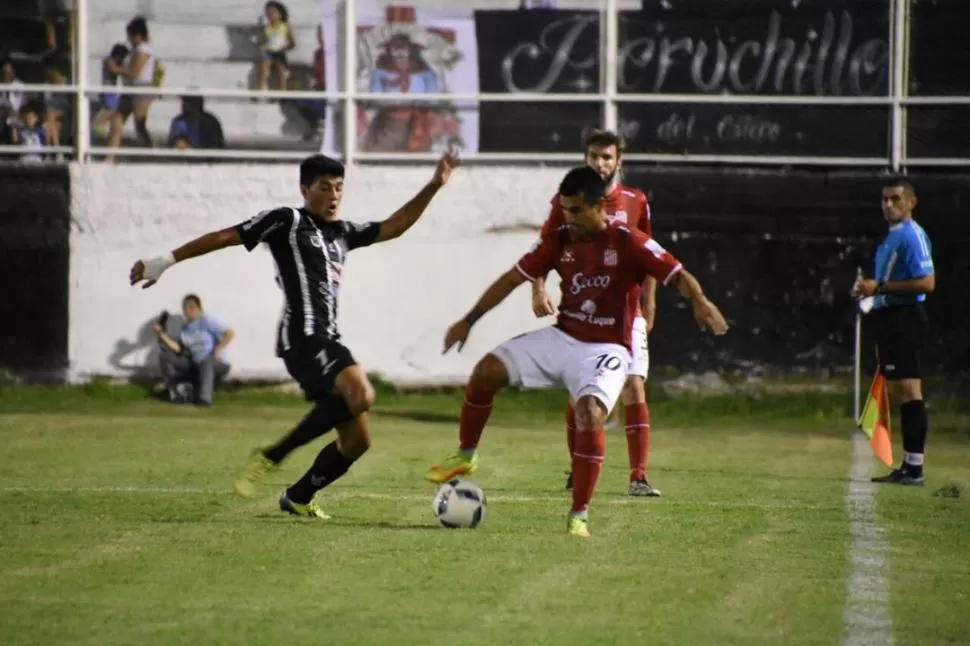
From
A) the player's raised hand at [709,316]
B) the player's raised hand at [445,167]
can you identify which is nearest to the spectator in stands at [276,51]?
the player's raised hand at [445,167]

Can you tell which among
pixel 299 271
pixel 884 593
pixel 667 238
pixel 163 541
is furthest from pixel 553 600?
pixel 667 238

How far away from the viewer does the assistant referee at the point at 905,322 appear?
42.7 ft

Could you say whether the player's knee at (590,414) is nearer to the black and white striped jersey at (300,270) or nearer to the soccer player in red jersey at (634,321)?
the black and white striped jersey at (300,270)

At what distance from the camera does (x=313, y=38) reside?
2036 centimetres

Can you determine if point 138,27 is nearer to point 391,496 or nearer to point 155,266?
point 391,496

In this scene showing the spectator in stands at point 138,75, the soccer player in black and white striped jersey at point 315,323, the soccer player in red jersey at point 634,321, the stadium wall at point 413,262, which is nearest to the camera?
the soccer player in black and white striped jersey at point 315,323

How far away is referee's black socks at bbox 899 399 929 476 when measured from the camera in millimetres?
13062

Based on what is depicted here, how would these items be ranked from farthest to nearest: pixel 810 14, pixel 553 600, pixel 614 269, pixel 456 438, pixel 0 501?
1. pixel 810 14
2. pixel 456 438
3. pixel 0 501
4. pixel 614 269
5. pixel 553 600

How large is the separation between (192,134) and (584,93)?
435cm

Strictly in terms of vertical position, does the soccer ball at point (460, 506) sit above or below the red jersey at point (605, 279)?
below

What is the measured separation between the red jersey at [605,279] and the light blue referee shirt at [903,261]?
376 centimetres

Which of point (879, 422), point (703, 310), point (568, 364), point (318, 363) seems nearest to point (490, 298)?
point (568, 364)

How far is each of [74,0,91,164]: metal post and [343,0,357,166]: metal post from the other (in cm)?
289

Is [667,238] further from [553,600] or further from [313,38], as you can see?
[553,600]
